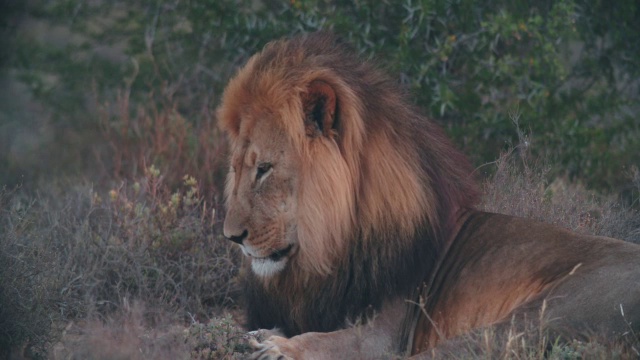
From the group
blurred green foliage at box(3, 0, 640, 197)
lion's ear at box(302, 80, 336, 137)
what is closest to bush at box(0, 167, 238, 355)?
lion's ear at box(302, 80, 336, 137)

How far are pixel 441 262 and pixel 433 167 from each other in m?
0.43

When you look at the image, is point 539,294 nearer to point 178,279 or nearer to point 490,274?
point 490,274

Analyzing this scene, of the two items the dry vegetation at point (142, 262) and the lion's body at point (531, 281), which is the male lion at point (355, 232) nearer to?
the lion's body at point (531, 281)

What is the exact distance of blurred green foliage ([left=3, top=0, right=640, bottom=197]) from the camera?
7574 mm

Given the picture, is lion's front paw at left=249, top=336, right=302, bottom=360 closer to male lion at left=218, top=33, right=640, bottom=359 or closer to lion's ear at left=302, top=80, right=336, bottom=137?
male lion at left=218, top=33, right=640, bottom=359

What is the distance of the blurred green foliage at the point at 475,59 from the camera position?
7574mm

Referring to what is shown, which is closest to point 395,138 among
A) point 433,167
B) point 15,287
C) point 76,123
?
point 433,167

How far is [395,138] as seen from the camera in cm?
449

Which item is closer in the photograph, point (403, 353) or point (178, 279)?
point (403, 353)

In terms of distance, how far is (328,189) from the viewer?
430 cm

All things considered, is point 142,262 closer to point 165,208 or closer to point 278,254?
point 165,208

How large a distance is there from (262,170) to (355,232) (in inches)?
19.0

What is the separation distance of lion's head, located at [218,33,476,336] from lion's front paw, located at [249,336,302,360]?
1.24 feet

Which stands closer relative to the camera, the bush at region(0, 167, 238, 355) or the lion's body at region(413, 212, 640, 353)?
the lion's body at region(413, 212, 640, 353)
